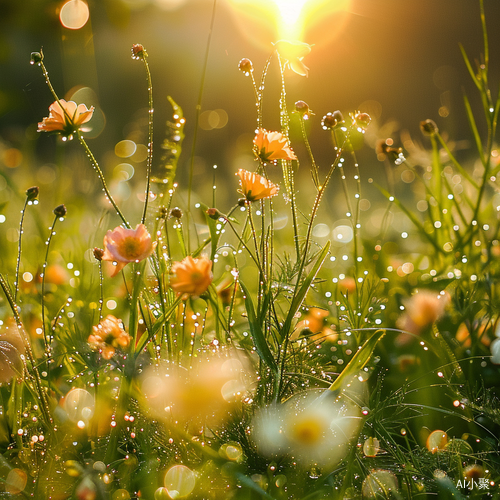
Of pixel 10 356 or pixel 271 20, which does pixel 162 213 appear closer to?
pixel 10 356

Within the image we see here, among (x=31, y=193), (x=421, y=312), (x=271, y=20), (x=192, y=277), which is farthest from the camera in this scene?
(x=271, y=20)

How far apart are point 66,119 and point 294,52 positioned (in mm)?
329

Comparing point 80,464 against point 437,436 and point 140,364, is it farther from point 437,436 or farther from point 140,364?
point 437,436

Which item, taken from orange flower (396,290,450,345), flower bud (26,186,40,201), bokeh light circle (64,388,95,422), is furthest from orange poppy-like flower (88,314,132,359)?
orange flower (396,290,450,345)

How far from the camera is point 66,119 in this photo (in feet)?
2.20

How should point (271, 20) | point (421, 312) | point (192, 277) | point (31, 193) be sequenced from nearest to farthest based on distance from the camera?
point (192, 277), point (31, 193), point (421, 312), point (271, 20)

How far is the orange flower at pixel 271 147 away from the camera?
0.64 metres

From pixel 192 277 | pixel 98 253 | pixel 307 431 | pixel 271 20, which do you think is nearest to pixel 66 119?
pixel 98 253

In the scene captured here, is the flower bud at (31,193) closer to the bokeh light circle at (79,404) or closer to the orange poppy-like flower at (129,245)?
the orange poppy-like flower at (129,245)

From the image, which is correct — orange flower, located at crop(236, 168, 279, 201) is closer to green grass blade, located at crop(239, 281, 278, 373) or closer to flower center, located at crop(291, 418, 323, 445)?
green grass blade, located at crop(239, 281, 278, 373)

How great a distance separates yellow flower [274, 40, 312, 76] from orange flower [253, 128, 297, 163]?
116mm

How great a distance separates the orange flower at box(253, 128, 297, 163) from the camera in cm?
64

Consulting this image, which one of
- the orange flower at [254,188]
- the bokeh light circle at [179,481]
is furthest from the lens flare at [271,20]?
the bokeh light circle at [179,481]

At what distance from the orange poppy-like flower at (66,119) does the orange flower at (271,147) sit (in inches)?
9.3
